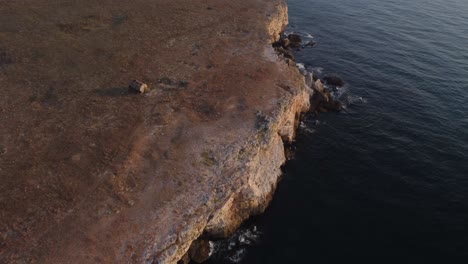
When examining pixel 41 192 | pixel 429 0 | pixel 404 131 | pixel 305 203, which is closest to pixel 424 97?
pixel 404 131

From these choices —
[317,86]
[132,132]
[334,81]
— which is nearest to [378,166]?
[317,86]

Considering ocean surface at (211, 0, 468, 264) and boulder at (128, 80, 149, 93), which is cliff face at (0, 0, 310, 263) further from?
ocean surface at (211, 0, 468, 264)

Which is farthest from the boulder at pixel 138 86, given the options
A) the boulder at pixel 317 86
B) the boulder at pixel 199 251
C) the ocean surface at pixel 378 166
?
the boulder at pixel 317 86

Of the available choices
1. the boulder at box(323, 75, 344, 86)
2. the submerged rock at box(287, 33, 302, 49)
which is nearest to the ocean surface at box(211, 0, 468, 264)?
the boulder at box(323, 75, 344, 86)

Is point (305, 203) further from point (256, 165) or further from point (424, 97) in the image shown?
point (424, 97)

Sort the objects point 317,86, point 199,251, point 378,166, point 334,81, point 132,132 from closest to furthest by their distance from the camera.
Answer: point 199,251 → point 132,132 → point 378,166 → point 317,86 → point 334,81

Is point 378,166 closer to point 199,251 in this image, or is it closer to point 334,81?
point 334,81

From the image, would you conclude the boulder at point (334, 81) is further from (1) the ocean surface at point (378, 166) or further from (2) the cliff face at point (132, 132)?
(2) the cliff face at point (132, 132)
